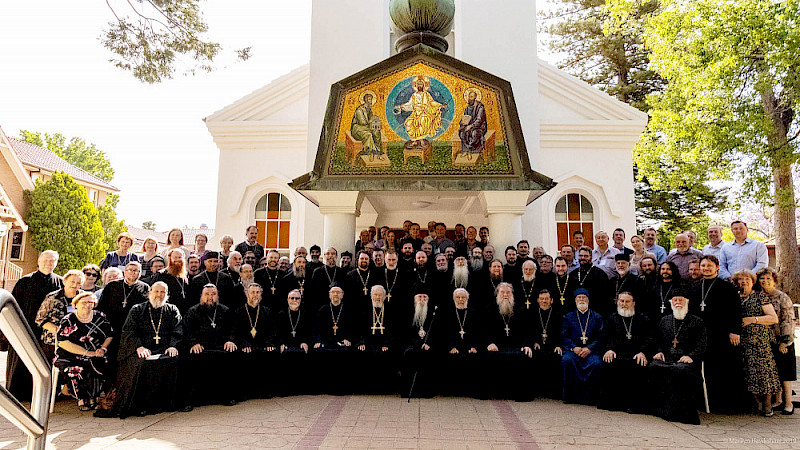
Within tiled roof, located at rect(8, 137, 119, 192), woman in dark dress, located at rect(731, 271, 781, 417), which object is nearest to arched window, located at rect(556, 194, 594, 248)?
woman in dark dress, located at rect(731, 271, 781, 417)

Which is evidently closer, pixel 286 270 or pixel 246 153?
pixel 286 270

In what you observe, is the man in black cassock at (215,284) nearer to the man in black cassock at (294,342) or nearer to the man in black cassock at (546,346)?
the man in black cassock at (294,342)

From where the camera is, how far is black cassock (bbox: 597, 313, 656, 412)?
6047 millimetres

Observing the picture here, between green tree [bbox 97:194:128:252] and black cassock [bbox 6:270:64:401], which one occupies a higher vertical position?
green tree [bbox 97:194:128:252]

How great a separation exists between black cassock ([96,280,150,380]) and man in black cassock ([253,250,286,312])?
1.70 meters

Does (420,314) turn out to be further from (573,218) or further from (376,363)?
(573,218)

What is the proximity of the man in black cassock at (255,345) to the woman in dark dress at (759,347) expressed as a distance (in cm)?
589

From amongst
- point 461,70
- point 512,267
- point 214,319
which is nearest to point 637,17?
point 461,70

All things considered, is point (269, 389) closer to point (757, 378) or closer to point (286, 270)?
point (286, 270)

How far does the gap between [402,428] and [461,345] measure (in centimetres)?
203

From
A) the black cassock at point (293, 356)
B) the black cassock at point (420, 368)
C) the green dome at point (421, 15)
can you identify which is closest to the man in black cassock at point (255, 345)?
the black cassock at point (293, 356)

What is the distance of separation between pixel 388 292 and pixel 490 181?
2.43 metres

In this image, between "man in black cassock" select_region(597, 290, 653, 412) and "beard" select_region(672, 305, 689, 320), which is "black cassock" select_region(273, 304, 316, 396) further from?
"beard" select_region(672, 305, 689, 320)

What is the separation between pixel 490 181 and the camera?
819 cm
